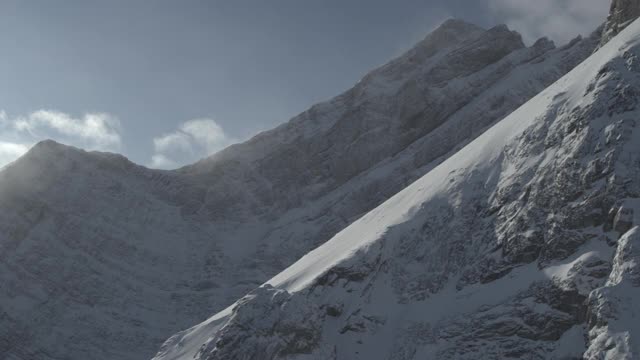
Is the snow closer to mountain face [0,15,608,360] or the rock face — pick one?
the rock face

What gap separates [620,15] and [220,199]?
4390 inches

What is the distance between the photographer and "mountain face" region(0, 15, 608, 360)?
133 metres

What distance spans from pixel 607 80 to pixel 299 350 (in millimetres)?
25372

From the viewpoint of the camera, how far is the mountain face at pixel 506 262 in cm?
4731

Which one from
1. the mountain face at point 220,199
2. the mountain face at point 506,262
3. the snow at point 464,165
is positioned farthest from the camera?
the mountain face at point 220,199

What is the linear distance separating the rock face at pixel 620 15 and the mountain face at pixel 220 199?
5280 cm

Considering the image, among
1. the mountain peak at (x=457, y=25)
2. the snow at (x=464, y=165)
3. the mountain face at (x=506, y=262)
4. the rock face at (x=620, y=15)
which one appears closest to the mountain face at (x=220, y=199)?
the mountain peak at (x=457, y=25)

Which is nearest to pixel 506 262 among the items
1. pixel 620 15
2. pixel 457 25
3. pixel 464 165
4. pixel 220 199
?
pixel 464 165

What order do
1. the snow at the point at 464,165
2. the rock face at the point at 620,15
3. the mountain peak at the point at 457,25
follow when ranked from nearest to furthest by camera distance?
the snow at the point at 464,165
the rock face at the point at 620,15
the mountain peak at the point at 457,25

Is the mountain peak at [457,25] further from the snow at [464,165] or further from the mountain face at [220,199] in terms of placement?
the snow at [464,165]

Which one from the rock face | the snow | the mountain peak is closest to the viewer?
the snow

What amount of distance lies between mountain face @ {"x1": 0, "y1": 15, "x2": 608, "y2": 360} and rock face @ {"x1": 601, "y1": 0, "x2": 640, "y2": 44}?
5280cm

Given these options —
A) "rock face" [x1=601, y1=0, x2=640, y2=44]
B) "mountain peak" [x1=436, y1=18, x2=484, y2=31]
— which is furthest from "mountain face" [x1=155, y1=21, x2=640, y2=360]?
"mountain peak" [x1=436, y1=18, x2=484, y2=31]

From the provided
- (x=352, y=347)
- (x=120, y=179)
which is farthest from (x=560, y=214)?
(x=120, y=179)
